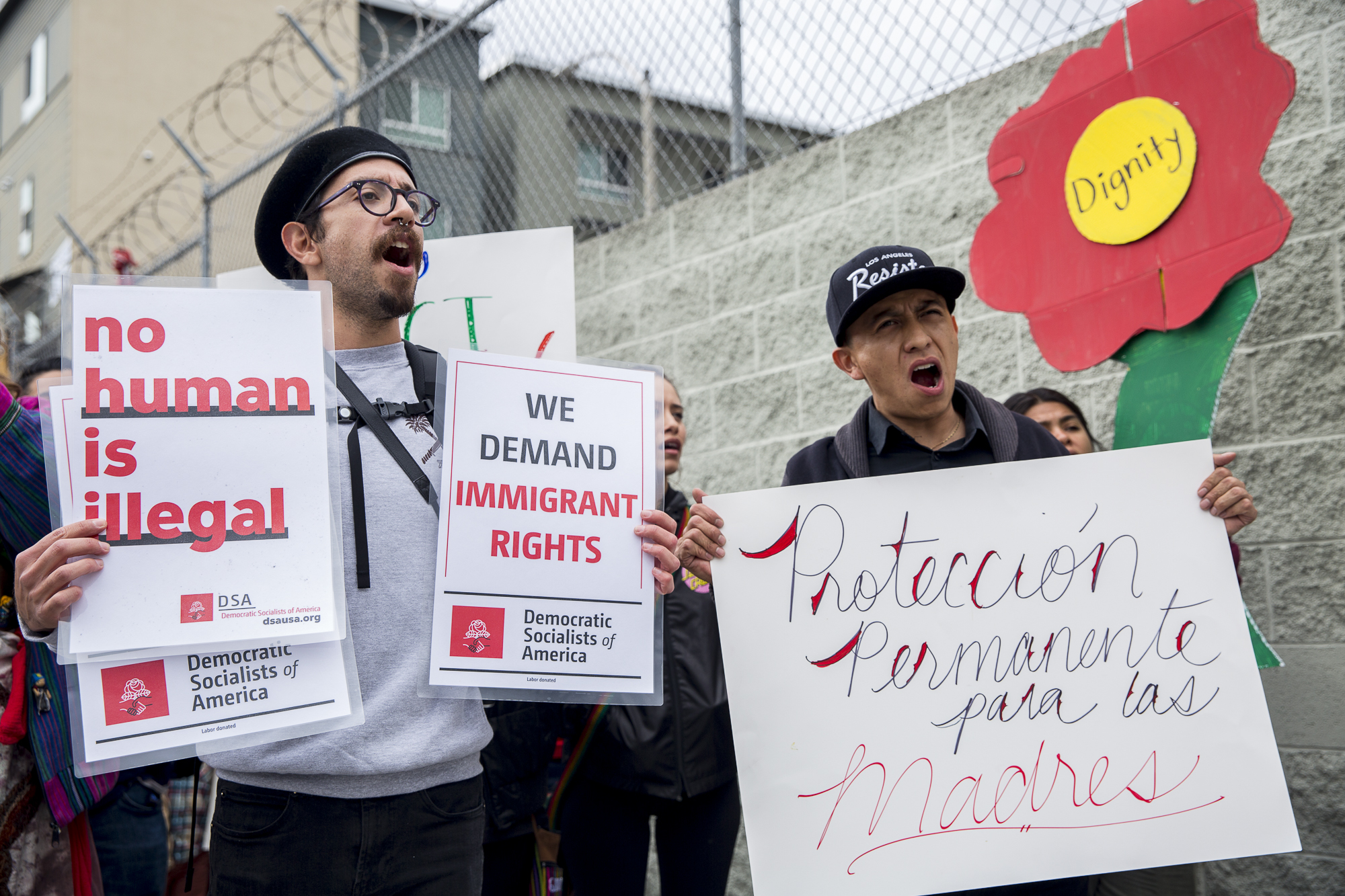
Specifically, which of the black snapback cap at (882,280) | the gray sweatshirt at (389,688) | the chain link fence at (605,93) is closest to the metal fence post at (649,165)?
the chain link fence at (605,93)

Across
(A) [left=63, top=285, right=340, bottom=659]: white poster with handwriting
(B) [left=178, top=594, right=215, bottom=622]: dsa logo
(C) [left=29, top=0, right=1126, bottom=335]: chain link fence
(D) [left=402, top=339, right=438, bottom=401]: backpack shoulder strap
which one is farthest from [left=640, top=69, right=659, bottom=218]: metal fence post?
(B) [left=178, top=594, right=215, bottom=622]: dsa logo

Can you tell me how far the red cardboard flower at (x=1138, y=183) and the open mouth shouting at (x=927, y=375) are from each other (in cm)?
81

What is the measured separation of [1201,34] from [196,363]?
2.61 metres

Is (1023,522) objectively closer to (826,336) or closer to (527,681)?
(527,681)

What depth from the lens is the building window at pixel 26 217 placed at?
66.1 ft

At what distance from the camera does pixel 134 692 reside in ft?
5.41

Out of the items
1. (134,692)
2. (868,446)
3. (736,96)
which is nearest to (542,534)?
(134,692)

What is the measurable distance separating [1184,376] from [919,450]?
2.78 ft

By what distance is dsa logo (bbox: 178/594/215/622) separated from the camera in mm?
1658

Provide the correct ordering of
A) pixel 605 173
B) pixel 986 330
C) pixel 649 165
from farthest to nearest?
pixel 605 173 < pixel 649 165 < pixel 986 330

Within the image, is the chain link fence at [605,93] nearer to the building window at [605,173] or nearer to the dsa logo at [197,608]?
the building window at [605,173]

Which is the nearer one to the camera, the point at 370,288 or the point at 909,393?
the point at 370,288

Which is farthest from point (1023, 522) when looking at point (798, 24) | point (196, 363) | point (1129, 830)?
point (798, 24)

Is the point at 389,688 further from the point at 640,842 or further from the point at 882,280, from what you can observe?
the point at 640,842
